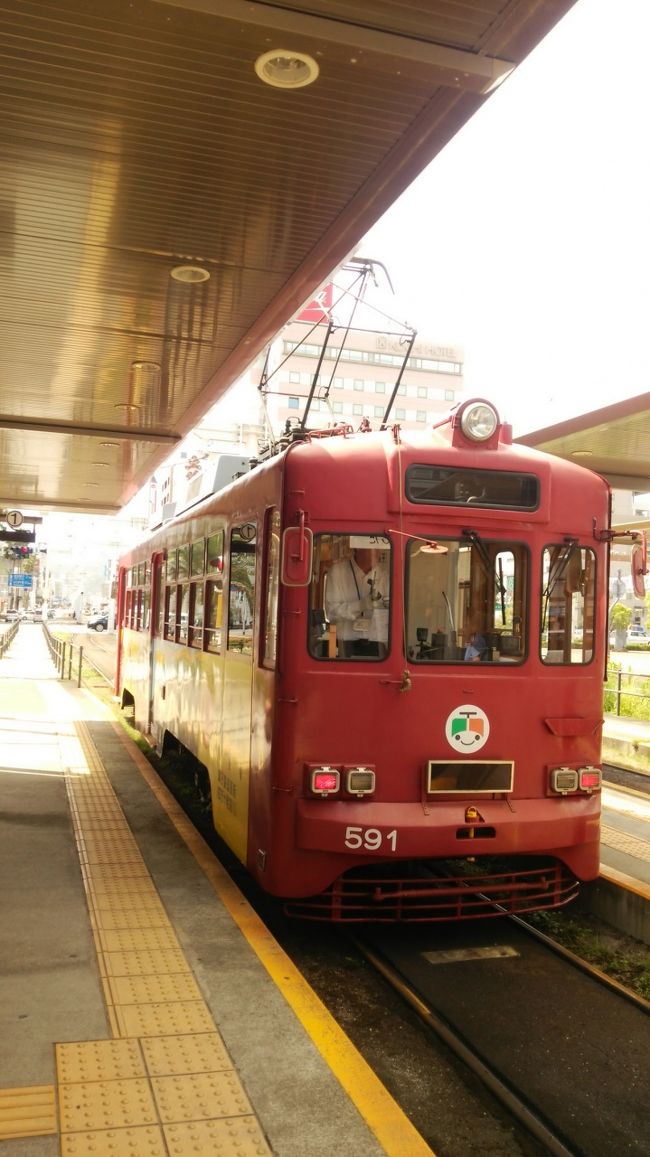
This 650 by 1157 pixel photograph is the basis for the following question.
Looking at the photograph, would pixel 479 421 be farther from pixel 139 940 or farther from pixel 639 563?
pixel 139 940

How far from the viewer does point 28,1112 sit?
124 inches

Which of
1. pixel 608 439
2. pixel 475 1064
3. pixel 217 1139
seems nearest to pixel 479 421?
pixel 475 1064

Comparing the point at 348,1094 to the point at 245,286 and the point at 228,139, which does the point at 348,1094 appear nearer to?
the point at 228,139

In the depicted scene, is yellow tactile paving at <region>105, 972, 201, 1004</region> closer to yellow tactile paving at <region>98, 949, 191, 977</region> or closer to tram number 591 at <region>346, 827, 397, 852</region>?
yellow tactile paving at <region>98, 949, 191, 977</region>

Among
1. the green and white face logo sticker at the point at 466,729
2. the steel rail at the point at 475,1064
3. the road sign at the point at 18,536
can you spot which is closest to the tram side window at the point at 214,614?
the green and white face logo sticker at the point at 466,729

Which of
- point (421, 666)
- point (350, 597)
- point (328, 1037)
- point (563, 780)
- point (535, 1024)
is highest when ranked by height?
point (350, 597)

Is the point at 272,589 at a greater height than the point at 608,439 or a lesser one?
lesser

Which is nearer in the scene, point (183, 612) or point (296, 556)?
point (296, 556)

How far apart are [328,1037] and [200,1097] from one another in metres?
0.71

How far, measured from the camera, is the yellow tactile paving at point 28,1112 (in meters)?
3.02

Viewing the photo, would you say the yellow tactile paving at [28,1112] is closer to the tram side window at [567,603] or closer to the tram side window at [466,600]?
the tram side window at [466,600]

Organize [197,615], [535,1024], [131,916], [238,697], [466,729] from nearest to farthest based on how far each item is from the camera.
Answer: [535,1024] < [131,916] < [466,729] < [238,697] < [197,615]

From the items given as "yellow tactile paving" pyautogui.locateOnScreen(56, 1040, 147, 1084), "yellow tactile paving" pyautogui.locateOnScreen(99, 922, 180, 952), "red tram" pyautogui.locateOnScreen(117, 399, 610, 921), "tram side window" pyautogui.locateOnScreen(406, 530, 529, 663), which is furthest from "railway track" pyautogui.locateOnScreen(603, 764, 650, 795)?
"yellow tactile paving" pyautogui.locateOnScreen(56, 1040, 147, 1084)

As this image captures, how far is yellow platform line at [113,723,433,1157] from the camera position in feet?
10.3
